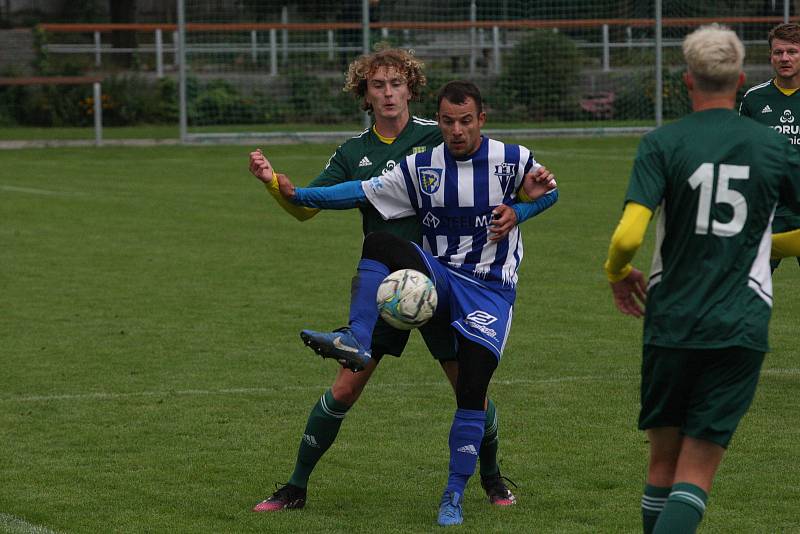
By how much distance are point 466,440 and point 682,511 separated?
1.50 meters

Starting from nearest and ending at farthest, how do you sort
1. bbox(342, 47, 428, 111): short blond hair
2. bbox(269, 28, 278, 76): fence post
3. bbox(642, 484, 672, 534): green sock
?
1. bbox(642, 484, 672, 534): green sock
2. bbox(342, 47, 428, 111): short blond hair
3. bbox(269, 28, 278, 76): fence post

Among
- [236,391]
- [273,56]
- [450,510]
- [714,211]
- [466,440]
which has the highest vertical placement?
[273,56]

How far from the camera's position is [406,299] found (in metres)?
5.41

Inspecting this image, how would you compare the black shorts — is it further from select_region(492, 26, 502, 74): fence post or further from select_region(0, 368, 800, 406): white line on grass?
select_region(492, 26, 502, 74): fence post

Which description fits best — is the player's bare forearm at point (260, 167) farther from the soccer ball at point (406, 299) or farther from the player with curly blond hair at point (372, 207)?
the soccer ball at point (406, 299)

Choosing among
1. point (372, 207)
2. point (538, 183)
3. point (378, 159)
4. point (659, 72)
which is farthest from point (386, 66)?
point (659, 72)

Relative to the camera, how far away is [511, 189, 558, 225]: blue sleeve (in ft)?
18.8

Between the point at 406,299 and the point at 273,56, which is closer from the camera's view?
the point at 406,299

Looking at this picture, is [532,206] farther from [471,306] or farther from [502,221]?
[471,306]

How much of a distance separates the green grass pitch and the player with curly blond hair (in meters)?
0.16

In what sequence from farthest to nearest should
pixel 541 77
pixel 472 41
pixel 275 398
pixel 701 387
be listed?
1. pixel 472 41
2. pixel 541 77
3. pixel 275 398
4. pixel 701 387

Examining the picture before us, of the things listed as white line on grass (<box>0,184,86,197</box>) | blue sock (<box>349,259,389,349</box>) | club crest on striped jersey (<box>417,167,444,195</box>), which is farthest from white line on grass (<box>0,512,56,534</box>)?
white line on grass (<box>0,184,86,197</box>)

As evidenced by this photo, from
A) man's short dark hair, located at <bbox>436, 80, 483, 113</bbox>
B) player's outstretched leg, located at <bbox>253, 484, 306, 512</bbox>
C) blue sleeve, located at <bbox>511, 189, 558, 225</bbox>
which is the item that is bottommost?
player's outstretched leg, located at <bbox>253, 484, 306, 512</bbox>

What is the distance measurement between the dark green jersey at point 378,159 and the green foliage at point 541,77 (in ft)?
73.3
